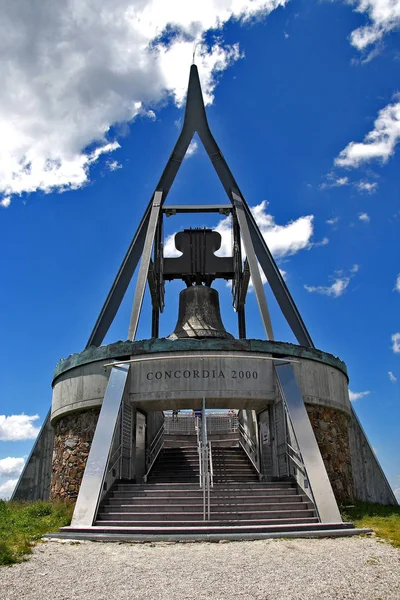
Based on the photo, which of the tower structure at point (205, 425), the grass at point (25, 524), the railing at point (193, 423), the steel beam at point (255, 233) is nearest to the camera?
the grass at point (25, 524)

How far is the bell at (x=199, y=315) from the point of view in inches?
727

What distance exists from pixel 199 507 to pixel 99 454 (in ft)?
8.66

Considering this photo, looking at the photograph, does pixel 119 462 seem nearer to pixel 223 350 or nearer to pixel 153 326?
pixel 223 350

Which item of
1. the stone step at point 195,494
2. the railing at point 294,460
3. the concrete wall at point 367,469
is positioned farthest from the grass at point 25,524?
the concrete wall at point 367,469

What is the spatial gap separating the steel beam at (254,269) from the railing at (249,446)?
3.32 meters

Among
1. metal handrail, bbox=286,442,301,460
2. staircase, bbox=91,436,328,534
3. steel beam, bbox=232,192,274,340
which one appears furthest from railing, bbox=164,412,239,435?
staircase, bbox=91,436,328,534

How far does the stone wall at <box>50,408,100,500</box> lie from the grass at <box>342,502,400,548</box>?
21.9ft

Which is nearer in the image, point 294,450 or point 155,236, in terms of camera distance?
point 294,450

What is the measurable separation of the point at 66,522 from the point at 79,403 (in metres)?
4.09

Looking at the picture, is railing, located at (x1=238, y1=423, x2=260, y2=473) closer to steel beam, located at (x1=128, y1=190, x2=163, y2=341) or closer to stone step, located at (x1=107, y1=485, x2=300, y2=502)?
stone step, located at (x1=107, y1=485, x2=300, y2=502)

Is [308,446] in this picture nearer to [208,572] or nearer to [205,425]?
A: [205,425]

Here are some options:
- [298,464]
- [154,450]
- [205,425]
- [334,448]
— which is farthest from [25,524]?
[334,448]

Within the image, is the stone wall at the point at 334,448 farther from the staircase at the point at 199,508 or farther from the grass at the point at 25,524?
the grass at the point at 25,524

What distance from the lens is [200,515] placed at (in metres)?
10.3
